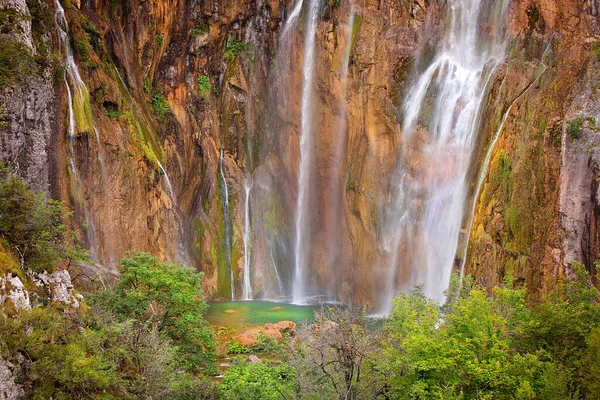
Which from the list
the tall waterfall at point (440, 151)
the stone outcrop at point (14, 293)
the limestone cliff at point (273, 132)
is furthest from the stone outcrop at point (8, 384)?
the tall waterfall at point (440, 151)

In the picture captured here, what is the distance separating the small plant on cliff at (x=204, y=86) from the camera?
113ft

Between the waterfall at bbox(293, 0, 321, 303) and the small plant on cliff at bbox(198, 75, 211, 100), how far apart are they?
6306 mm

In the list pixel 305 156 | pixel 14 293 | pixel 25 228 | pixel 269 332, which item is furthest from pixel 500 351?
pixel 305 156

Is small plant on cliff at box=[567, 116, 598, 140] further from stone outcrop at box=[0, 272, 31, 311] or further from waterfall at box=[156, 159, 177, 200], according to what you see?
waterfall at box=[156, 159, 177, 200]

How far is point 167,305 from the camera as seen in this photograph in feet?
52.5

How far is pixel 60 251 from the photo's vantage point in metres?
12.8

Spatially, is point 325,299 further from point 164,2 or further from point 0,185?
point 0,185

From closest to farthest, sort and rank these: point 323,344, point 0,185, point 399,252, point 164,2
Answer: point 0,185 → point 323,344 → point 399,252 → point 164,2

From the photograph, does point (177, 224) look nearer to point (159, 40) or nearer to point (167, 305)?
point (159, 40)

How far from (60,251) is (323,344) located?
679 cm

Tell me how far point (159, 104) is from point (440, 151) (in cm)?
1718

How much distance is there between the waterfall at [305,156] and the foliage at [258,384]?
18.5 m

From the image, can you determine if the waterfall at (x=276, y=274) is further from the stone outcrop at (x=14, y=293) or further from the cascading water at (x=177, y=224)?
the stone outcrop at (x=14, y=293)

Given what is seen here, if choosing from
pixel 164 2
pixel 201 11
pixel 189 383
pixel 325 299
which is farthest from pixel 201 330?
pixel 201 11
